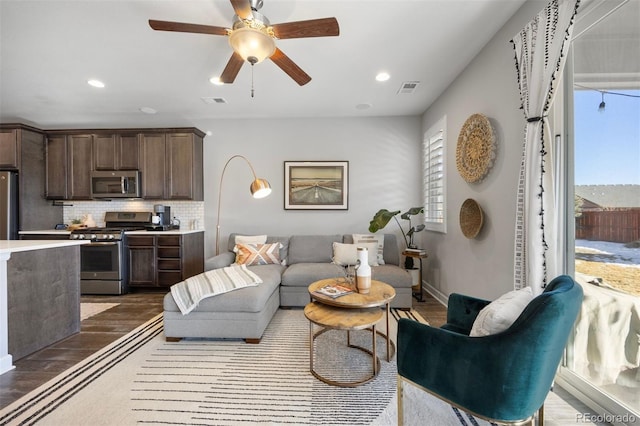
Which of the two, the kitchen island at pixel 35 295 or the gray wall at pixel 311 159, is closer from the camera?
the kitchen island at pixel 35 295

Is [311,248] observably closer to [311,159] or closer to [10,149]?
[311,159]

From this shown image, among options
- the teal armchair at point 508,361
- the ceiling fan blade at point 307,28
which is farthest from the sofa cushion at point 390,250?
the ceiling fan blade at point 307,28

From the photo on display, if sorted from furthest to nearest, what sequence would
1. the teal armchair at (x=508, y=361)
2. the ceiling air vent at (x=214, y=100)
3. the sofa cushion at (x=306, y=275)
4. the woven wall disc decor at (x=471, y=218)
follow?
1. the ceiling air vent at (x=214, y=100)
2. the sofa cushion at (x=306, y=275)
3. the woven wall disc decor at (x=471, y=218)
4. the teal armchair at (x=508, y=361)

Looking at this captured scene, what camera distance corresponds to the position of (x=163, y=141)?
157 inches

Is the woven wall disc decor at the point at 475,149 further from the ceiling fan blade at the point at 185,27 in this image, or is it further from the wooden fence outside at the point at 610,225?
the ceiling fan blade at the point at 185,27

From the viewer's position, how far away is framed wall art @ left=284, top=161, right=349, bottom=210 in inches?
161

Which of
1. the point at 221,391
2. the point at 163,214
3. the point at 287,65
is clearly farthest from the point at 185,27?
the point at 163,214

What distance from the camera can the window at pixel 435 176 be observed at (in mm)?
3217

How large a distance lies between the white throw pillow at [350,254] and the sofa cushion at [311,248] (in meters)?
0.23

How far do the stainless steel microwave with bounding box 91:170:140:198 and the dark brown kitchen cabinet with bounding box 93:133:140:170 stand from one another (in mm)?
103

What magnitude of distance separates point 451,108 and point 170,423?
3788 millimetres

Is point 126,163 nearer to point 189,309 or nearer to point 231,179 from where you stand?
point 231,179

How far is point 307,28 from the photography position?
1638 mm

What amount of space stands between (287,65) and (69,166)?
14.3 feet
